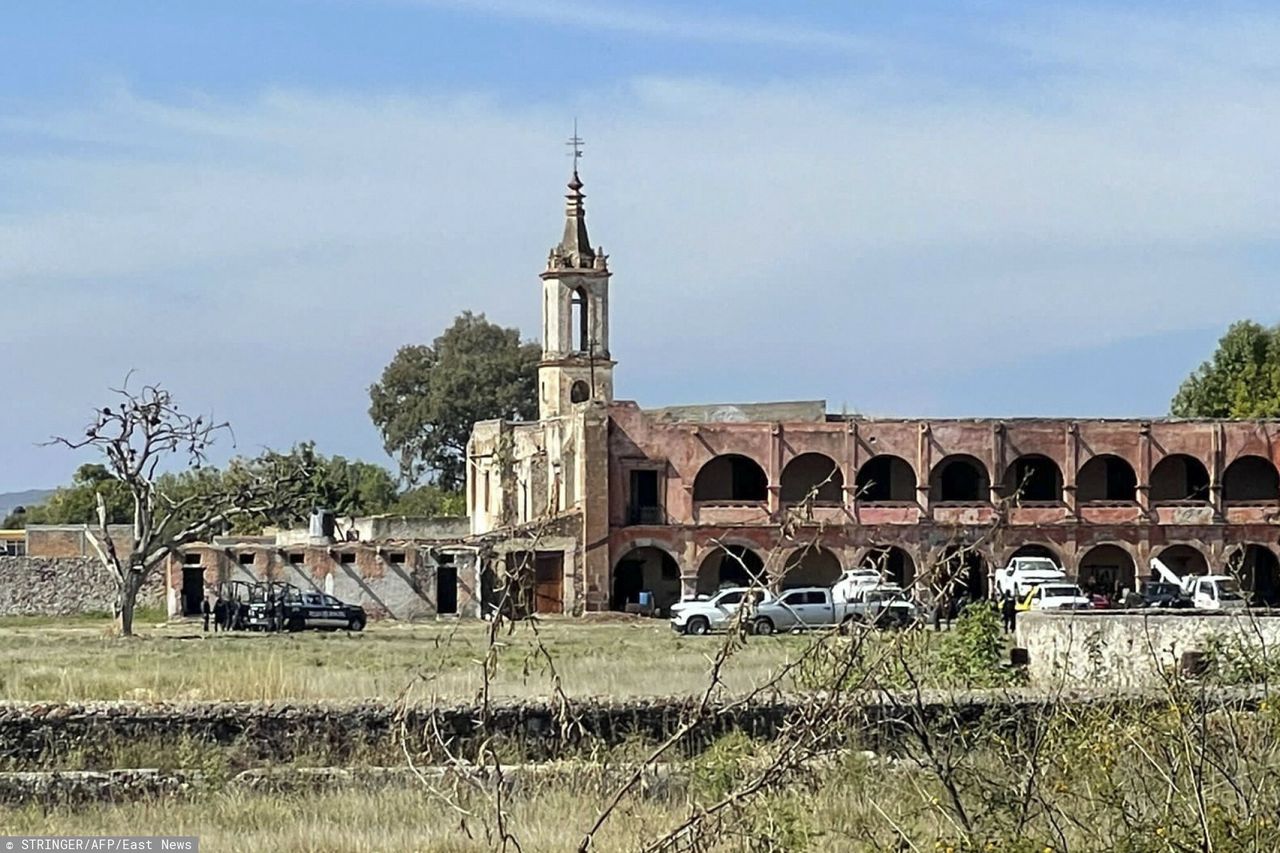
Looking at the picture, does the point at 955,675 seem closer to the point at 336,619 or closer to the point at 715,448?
the point at 336,619

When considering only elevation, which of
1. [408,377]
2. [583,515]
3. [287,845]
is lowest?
[287,845]

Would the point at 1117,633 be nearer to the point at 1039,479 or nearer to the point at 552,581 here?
the point at 552,581

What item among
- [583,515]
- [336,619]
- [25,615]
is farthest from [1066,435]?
[25,615]

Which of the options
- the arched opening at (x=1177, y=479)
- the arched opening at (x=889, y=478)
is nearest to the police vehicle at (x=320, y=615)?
the arched opening at (x=889, y=478)

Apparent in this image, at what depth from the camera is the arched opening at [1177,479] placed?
182ft

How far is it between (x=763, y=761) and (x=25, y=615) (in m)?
49.2

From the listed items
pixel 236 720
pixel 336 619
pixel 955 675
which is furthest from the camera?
pixel 336 619

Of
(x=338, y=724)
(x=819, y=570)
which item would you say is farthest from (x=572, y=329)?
(x=338, y=724)

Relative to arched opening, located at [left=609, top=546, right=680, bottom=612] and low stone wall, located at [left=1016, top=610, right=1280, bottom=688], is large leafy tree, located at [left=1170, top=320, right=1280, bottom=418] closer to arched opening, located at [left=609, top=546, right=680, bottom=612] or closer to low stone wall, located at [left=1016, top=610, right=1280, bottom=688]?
arched opening, located at [left=609, top=546, right=680, bottom=612]

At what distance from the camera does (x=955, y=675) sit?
1866cm

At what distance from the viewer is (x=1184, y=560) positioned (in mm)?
55375

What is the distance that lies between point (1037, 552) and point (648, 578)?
34.1 ft

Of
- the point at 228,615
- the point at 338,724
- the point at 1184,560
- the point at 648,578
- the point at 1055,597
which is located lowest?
the point at 338,724

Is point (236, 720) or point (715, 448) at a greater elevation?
point (715, 448)
